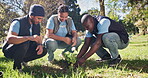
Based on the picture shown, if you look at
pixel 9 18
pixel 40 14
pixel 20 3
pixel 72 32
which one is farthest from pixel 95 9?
pixel 40 14

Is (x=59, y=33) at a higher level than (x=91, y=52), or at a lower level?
higher

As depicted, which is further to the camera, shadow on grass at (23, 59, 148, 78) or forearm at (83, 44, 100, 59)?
forearm at (83, 44, 100, 59)

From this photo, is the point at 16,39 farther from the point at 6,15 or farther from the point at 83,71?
the point at 6,15

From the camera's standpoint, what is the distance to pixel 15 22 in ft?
8.23

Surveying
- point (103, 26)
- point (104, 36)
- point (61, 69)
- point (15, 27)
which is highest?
point (15, 27)

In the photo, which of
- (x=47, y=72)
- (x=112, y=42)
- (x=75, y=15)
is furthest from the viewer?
(x=75, y=15)

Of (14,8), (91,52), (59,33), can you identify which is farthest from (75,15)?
(91,52)

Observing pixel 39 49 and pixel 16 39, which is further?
pixel 39 49

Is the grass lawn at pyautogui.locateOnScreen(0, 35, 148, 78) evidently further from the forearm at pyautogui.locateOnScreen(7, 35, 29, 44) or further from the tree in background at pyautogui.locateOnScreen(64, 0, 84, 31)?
the tree in background at pyautogui.locateOnScreen(64, 0, 84, 31)

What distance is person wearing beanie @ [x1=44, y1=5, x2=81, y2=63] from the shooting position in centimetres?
323

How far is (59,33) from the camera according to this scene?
3.57 metres

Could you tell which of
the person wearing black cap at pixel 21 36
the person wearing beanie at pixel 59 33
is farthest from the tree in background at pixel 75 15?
the person wearing black cap at pixel 21 36

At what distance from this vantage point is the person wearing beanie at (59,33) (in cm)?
323

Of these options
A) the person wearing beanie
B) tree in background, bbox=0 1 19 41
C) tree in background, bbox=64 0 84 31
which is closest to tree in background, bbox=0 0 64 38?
tree in background, bbox=0 1 19 41
